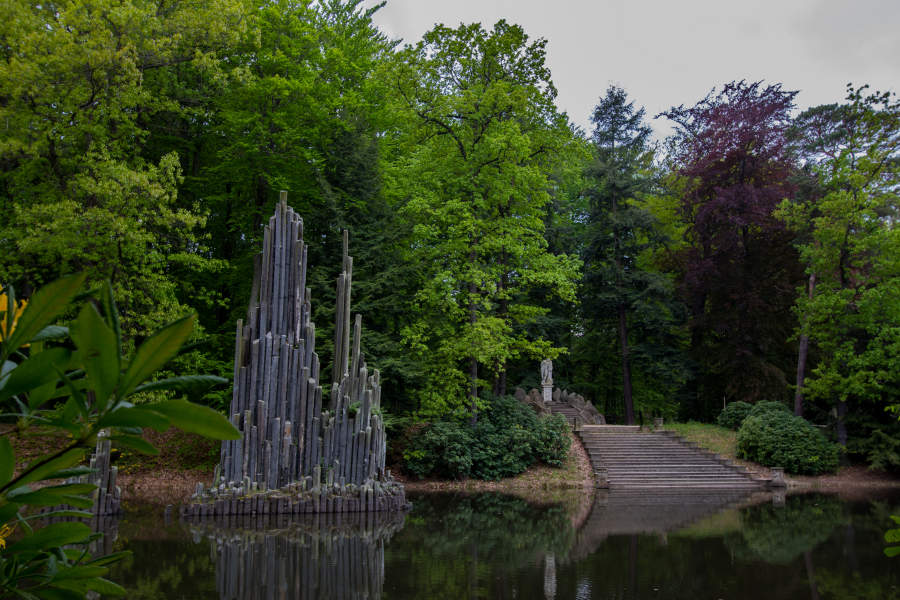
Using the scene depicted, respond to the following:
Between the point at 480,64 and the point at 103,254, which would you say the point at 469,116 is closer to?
the point at 480,64

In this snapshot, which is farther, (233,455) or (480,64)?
(480,64)

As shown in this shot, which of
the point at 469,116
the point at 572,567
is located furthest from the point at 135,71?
the point at 572,567

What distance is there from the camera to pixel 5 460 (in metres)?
0.80

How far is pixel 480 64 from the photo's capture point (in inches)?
787

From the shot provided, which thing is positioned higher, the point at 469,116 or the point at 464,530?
the point at 469,116

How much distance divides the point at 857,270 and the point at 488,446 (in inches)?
525

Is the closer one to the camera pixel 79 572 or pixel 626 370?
pixel 79 572

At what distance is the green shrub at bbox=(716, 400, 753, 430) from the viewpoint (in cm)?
2277

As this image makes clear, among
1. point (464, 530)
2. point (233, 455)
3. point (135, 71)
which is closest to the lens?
Result: point (464, 530)

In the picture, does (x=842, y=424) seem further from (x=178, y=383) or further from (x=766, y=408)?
(x=178, y=383)

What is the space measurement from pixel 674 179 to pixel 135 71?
875 inches

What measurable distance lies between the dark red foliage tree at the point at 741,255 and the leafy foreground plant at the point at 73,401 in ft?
82.7

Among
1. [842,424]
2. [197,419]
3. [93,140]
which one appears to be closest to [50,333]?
[197,419]

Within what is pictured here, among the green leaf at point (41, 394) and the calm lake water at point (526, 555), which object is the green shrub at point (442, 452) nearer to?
the calm lake water at point (526, 555)
